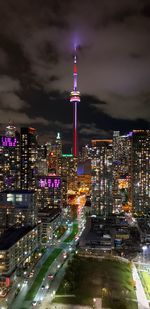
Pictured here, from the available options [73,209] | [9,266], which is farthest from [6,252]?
[73,209]

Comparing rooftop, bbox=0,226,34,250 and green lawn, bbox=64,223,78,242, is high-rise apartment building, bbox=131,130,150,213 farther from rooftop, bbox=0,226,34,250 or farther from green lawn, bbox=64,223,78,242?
rooftop, bbox=0,226,34,250

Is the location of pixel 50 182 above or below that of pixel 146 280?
above

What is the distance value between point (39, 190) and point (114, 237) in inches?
663

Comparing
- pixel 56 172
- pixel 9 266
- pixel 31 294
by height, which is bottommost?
pixel 31 294

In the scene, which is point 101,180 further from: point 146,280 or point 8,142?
point 146,280

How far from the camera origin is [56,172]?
71.3m

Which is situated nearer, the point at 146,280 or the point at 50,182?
the point at 146,280

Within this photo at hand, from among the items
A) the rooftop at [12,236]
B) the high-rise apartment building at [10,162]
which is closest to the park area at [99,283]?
the rooftop at [12,236]

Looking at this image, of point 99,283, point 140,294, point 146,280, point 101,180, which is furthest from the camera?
point 101,180

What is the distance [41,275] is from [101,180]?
23282 millimetres

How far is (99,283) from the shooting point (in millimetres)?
23172

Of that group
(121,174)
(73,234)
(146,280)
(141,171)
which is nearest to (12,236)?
(146,280)

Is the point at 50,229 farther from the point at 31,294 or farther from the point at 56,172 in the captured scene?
the point at 56,172

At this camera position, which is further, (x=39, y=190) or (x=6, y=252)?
(x=39, y=190)
